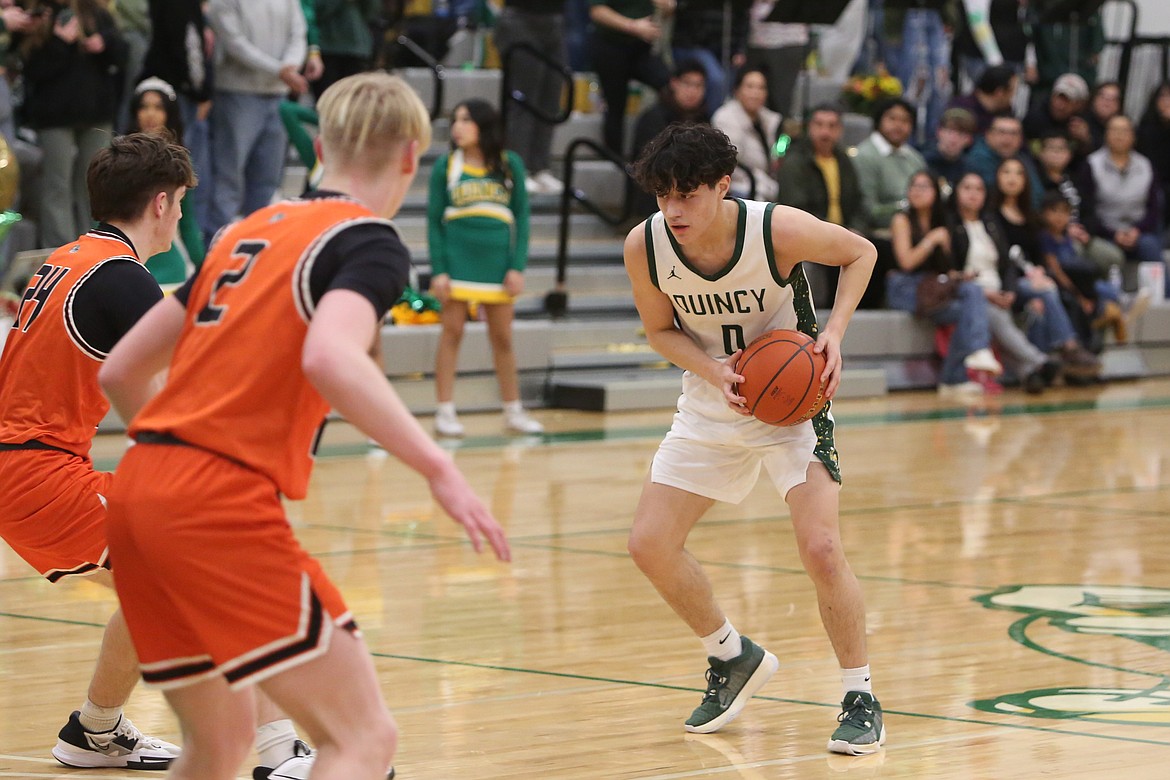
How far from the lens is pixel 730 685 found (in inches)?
171

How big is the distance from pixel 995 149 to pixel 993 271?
53.2 inches

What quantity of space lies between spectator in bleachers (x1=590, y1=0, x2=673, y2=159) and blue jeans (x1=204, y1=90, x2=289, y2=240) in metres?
2.96

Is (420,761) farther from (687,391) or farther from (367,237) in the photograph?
(367,237)

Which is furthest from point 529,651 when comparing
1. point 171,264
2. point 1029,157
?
point 1029,157

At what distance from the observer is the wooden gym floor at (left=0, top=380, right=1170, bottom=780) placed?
4.08 m

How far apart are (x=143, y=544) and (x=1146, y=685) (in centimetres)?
303

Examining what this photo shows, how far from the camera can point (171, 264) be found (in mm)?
9008

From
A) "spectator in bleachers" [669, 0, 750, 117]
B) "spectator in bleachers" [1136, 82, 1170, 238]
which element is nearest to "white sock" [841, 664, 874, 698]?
"spectator in bleachers" [669, 0, 750, 117]

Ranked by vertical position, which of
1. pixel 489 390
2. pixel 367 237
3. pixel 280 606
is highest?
pixel 367 237

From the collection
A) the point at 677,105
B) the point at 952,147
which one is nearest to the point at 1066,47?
the point at 952,147

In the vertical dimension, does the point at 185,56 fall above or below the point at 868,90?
above

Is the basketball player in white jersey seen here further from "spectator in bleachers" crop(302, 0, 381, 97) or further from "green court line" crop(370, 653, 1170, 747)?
"spectator in bleachers" crop(302, 0, 381, 97)

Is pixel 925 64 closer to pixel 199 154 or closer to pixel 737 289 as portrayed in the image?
pixel 199 154

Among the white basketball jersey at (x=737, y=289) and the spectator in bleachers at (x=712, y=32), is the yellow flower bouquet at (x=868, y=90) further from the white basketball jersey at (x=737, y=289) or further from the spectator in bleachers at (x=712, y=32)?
the white basketball jersey at (x=737, y=289)
